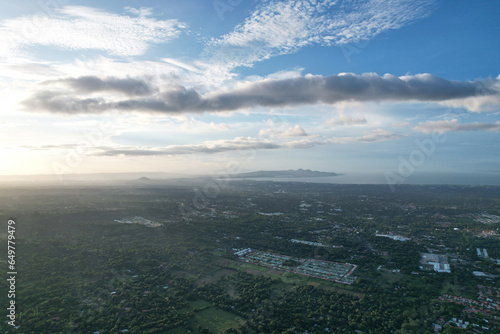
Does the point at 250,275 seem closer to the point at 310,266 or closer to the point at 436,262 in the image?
the point at 310,266

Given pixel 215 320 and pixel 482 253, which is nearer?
pixel 215 320

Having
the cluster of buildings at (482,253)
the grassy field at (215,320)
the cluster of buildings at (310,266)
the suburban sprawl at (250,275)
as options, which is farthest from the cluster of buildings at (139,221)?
the cluster of buildings at (482,253)

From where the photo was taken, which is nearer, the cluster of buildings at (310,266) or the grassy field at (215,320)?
the grassy field at (215,320)

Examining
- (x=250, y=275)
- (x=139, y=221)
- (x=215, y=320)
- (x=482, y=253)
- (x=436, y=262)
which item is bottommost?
(x=215, y=320)

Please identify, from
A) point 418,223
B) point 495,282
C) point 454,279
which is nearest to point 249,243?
point 454,279

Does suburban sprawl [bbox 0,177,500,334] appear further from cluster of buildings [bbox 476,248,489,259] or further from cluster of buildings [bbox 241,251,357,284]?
cluster of buildings [bbox 476,248,489,259]

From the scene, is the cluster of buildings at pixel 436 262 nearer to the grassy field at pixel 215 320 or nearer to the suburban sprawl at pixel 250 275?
the suburban sprawl at pixel 250 275

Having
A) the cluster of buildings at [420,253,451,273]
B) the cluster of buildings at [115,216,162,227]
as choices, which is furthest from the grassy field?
the cluster of buildings at [115,216,162,227]

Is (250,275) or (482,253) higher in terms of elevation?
(482,253)

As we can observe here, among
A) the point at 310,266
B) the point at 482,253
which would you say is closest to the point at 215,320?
the point at 310,266
